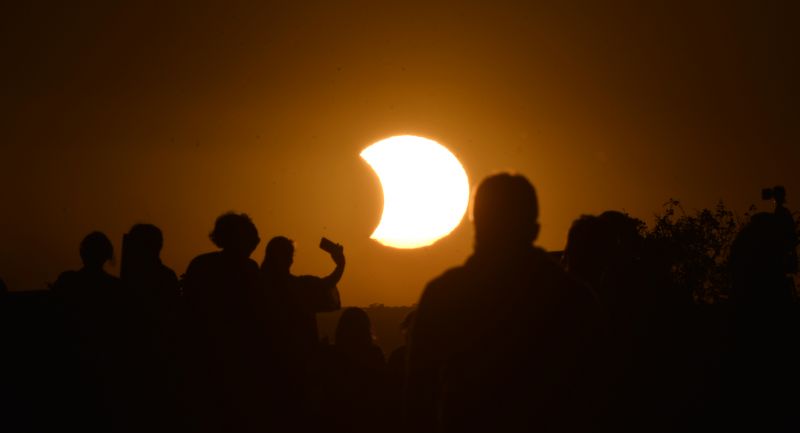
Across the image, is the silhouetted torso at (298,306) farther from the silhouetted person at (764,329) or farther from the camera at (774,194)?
the camera at (774,194)

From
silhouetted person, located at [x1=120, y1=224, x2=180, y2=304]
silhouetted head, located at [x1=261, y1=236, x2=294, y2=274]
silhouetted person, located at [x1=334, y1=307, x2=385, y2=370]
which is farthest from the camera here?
silhouetted person, located at [x1=334, y1=307, x2=385, y2=370]

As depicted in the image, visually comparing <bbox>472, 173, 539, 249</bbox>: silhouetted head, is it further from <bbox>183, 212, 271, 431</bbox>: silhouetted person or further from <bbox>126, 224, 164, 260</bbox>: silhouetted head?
<bbox>126, 224, 164, 260</bbox>: silhouetted head

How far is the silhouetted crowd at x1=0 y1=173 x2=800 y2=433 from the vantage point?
6438 millimetres

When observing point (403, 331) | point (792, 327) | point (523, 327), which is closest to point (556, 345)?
point (523, 327)

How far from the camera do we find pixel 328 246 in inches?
335

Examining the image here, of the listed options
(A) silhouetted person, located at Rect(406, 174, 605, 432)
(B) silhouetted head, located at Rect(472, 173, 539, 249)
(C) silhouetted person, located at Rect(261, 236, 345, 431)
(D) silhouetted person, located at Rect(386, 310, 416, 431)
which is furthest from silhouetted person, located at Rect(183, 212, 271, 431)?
(B) silhouetted head, located at Rect(472, 173, 539, 249)

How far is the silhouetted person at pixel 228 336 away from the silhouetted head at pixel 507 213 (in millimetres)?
3420

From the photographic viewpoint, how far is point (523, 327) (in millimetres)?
3824

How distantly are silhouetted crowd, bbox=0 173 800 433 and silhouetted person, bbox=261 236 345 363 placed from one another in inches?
0.5

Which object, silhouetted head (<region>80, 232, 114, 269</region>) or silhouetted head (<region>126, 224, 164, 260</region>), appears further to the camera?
silhouetted head (<region>126, 224, 164, 260</region>)

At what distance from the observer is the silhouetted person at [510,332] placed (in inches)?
149

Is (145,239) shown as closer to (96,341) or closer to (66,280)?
(66,280)

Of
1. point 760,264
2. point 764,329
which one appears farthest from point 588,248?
point 764,329

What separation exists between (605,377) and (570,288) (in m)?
0.45
